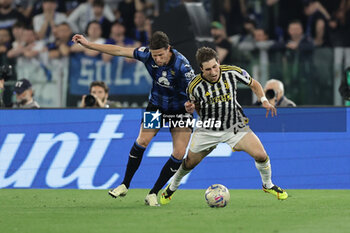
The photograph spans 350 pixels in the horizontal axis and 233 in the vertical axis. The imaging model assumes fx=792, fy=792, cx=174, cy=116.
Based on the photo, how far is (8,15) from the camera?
15.4m

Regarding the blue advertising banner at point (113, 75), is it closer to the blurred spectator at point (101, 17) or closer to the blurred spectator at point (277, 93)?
the blurred spectator at point (101, 17)

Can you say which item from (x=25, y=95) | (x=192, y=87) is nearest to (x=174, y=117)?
(x=192, y=87)

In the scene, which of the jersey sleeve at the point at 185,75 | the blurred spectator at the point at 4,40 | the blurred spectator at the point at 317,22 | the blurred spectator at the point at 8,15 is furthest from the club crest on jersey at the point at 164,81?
the blurred spectator at the point at 8,15

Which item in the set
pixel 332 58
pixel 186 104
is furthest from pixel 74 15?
pixel 186 104

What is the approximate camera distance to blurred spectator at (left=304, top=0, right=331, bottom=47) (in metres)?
14.1

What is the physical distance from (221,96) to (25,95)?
4.43 m

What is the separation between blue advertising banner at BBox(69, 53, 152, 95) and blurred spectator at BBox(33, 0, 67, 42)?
1.60 meters

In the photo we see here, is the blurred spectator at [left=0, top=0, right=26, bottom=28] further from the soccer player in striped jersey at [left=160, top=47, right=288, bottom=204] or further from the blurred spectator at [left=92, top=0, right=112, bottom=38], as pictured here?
the soccer player in striped jersey at [left=160, top=47, right=288, bottom=204]

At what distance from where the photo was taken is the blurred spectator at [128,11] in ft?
48.9

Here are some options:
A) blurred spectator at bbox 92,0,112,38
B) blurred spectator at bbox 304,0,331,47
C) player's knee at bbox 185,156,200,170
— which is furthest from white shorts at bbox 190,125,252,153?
blurred spectator at bbox 92,0,112,38

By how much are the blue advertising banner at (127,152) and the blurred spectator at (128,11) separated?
11.7 feet

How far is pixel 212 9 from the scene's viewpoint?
14773mm

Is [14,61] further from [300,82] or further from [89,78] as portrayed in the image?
[300,82]

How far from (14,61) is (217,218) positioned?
699cm
